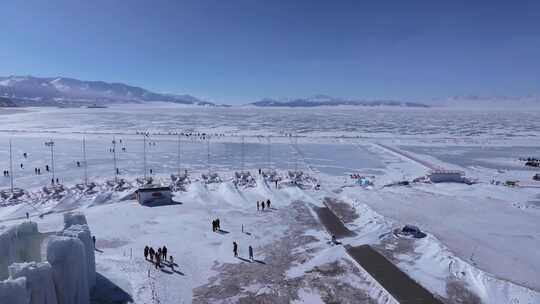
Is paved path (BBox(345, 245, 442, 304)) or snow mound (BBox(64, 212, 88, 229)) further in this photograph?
snow mound (BBox(64, 212, 88, 229))

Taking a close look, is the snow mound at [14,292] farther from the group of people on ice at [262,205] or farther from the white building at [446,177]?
the white building at [446,177]

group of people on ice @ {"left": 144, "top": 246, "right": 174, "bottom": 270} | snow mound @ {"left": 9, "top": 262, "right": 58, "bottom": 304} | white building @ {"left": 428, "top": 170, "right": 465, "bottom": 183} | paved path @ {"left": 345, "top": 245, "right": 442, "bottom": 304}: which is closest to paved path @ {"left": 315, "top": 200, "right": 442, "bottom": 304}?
paved path @ {"left": 345, "top": 245, "right": 442, "bottom": 304}

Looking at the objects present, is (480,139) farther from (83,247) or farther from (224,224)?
(83,247)

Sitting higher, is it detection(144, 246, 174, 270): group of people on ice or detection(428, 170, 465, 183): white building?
detection(428, 170, 465, 183): white building

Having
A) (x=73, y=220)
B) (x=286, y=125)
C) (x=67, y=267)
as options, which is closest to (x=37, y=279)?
(x=67, y=267)

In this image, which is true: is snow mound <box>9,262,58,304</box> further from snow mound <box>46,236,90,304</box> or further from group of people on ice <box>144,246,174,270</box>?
group of people on ice <box>144,246,174,270</box>

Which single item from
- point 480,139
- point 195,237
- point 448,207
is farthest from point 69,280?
point 480,139

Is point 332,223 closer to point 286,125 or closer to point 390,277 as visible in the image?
point 390,277
